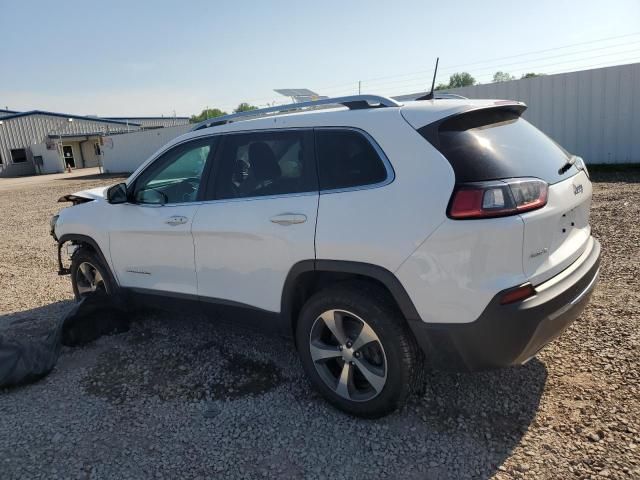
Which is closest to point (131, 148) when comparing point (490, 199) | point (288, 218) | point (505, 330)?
point (288, 218)

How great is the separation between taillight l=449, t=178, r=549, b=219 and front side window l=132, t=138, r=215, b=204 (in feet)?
6.58

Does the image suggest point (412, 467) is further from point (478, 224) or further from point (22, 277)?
point (22, 277)

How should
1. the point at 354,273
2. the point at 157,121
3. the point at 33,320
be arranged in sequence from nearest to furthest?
the point at 354,273
the point at 33,320
the point at 157,121

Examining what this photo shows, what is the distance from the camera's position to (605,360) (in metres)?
3.38

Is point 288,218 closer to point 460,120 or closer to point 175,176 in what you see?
point 460,120

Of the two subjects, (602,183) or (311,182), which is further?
(602,183)

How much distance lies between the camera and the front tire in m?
4.54

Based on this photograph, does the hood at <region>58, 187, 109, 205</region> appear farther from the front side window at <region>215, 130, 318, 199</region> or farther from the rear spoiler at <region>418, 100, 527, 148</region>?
the rear spoiler at <region>418, 100, 527, 148</region>

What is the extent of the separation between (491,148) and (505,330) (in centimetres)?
95

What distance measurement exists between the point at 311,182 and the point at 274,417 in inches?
58.6

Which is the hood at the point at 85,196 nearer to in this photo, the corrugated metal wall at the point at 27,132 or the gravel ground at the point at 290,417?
the gravel ground at the point at 290,417

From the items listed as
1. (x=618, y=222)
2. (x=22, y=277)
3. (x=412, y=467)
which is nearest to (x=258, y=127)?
(x=412, y=467)

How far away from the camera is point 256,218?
315cm

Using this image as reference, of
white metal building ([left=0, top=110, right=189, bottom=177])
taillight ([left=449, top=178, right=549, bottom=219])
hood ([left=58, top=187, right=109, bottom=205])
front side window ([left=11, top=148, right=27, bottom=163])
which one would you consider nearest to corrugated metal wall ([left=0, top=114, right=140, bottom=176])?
white metal building ([left=0, top=110, right=189, bottom=177])
